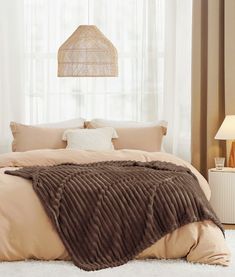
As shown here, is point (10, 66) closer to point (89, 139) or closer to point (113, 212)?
point (89, 139)

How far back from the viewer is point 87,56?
5324 mm

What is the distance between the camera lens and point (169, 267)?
343cm

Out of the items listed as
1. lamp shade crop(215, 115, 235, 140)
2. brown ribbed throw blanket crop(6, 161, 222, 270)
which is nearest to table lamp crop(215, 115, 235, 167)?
lamp shade crop(215, 115, 235, 140)

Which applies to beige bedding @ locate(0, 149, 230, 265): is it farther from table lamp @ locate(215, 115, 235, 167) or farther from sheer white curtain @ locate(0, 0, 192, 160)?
sheer white curtain @ locate(0, 0, 192, 160)

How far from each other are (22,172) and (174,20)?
2.74 m

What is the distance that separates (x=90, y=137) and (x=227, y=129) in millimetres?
1111

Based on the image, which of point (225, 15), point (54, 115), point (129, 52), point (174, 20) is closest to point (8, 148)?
point (54, 115)

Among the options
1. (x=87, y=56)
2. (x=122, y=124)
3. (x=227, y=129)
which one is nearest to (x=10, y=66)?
(x=87, y=56)

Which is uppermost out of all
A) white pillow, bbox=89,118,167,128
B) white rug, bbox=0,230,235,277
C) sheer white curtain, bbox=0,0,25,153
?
sheer white curtain, bbox=0,0,25,153

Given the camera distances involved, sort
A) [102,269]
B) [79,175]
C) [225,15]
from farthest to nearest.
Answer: [225,15] < [79,175] < [102,269]

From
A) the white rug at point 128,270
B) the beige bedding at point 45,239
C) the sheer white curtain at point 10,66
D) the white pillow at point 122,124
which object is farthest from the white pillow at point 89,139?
the white rug at point 128,270

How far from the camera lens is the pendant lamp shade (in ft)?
17.5

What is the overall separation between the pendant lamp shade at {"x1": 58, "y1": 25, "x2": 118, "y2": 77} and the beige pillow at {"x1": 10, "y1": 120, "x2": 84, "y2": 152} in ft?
1.57

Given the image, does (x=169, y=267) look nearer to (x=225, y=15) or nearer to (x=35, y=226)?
(x=35, y=226)
